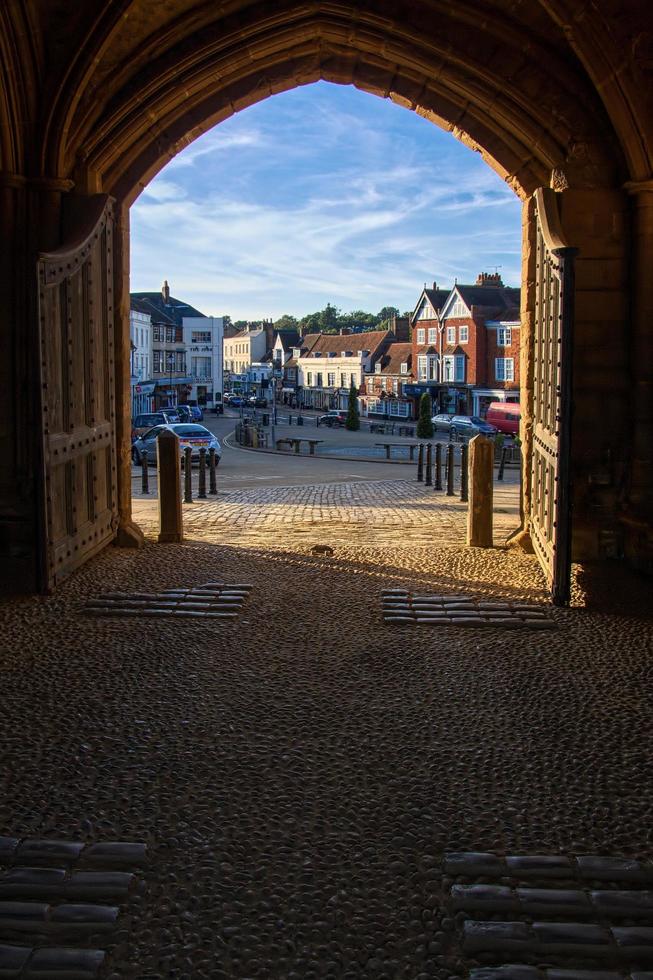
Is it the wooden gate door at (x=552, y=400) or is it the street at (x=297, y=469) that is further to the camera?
the street at (x=297, y=469)

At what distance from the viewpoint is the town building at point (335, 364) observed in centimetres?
7706

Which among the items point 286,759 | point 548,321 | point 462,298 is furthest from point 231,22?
point 462,298

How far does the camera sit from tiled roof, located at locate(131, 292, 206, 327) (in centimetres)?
7529

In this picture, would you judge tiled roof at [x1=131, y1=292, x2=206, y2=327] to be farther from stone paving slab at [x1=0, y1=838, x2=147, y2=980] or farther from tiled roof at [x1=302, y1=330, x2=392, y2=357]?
stone paving slab at [x1=0, y1=838, x2=147, y2=980]

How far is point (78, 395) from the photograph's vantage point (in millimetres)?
7605

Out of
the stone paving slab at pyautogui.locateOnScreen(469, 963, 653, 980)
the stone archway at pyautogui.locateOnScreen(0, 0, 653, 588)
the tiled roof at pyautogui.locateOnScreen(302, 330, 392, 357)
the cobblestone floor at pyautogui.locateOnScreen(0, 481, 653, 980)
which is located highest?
the tiled roof at pyautogui.locateOnScreen(302, 330, 392, 357)

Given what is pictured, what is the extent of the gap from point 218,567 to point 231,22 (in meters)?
4.96

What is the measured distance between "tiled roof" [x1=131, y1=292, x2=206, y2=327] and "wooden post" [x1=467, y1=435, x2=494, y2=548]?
6709cm

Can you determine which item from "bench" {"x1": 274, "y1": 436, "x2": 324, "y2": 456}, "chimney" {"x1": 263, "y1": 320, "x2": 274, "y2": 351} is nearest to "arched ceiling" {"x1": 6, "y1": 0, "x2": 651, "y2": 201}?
"bench" {"x1": 274, "y1": 436, "x2": 324, "y2": 456}

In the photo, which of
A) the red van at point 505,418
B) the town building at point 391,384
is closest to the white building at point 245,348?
the town building at point 391,384

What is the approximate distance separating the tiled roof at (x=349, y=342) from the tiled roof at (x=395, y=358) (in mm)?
2715

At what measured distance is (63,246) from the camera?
23.1ft

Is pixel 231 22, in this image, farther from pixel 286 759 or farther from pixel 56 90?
pixel 286 759

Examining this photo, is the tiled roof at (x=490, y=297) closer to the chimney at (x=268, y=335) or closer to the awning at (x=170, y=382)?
the awning at (x=170, y=382)
